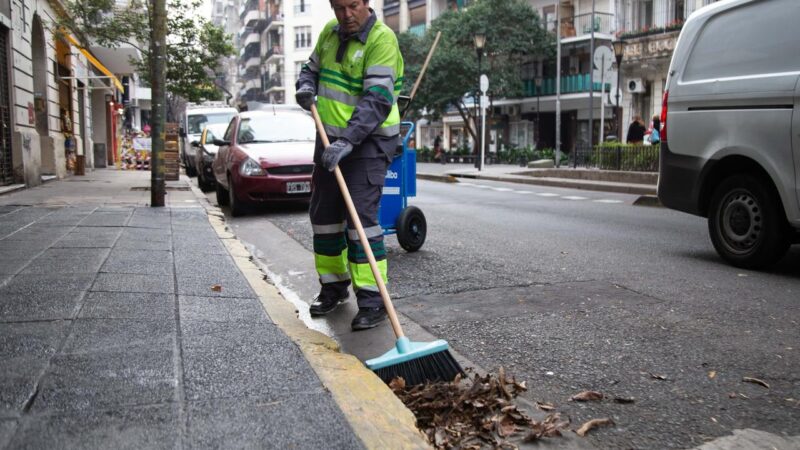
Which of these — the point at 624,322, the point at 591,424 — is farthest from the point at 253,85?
the point at 591,424

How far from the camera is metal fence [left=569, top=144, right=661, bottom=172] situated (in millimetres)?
17672

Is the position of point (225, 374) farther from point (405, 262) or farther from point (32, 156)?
point (32, 156)

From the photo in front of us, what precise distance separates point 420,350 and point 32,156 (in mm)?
13508

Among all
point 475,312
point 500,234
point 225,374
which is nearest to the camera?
point 225,374

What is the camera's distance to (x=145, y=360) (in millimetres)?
2949

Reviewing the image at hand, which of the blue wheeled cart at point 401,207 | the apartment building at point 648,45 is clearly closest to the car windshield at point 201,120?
the apartment building at point 648,45

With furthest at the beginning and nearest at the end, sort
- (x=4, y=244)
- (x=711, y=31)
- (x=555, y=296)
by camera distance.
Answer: (x=711, y=31)
(x=4, y=244)
(x=555, y=296)

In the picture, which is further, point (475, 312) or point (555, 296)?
point (555, 296)

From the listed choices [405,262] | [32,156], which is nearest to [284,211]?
[405,262]

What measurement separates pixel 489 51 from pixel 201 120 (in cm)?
2241

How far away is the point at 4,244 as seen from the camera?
230 inches

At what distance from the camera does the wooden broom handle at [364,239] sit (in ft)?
10.8

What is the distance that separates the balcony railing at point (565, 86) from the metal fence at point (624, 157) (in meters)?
19.6

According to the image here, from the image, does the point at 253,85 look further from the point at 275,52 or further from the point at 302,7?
the point at 302,7
